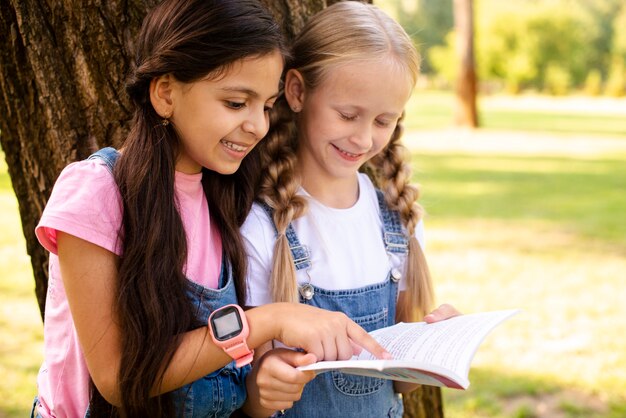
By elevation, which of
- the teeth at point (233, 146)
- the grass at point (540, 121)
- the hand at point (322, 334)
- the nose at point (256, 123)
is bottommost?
the grass at point (540, 121)

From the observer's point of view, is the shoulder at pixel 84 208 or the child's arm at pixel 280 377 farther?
the child's arm at pixel 280 377

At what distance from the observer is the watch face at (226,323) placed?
161 centimetres

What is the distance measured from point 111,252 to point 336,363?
0.50 metres

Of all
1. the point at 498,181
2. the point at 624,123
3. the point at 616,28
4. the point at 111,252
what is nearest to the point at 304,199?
the point at 111,252

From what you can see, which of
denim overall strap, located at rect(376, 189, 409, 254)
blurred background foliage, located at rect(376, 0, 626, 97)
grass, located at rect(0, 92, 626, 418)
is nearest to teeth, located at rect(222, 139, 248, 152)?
denim overall strap, located at rect(376, 189, 409, 254)

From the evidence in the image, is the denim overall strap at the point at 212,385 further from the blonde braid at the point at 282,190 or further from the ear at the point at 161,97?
the ear at the point at 161,97

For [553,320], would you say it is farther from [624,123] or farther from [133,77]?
[624,123]

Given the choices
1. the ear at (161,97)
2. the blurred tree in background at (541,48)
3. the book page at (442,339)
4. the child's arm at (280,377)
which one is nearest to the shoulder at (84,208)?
the ear at (161,97)

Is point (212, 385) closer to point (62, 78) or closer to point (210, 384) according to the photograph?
point (210, 384)

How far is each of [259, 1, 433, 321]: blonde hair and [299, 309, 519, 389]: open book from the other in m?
0.25

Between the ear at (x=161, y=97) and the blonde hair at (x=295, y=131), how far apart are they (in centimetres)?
40

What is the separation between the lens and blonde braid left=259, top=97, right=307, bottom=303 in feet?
6.25

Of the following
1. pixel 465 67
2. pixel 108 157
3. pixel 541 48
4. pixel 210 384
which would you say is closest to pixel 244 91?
pixel 108 157

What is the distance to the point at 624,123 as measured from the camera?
19641mm
